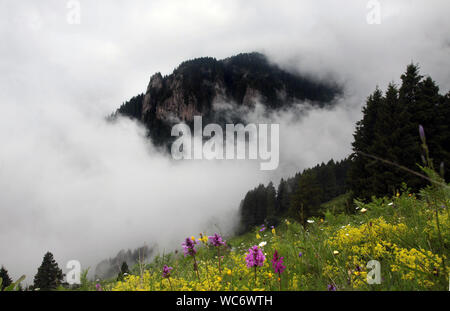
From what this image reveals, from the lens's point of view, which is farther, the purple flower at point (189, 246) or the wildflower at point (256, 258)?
the purple flower at point (189, 246)

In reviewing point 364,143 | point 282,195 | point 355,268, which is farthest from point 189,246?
point 282,195

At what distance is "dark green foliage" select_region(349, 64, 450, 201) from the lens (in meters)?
17.5

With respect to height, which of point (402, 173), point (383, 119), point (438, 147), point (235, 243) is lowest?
point (235, 243)

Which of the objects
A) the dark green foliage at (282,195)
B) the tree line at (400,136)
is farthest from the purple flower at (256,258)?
the dark green foliage at (282,195)

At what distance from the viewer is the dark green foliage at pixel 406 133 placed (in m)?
17.5

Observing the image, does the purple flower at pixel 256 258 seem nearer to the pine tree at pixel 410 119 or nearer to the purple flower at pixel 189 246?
the purple flower at pixel 189 246

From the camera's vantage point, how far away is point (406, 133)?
18.5m

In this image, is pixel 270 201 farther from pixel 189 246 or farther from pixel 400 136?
pixel 189 246

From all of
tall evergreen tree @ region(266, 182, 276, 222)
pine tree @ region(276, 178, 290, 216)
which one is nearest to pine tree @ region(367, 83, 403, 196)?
tall evergreen tree @ region(266, 182, 276, 222)

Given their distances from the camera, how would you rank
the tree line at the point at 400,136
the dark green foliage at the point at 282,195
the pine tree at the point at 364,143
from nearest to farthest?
A: the tree line at the point at 400,136
the pine tree at the point at 364,143
the dark green foliage at the point at 282,195
